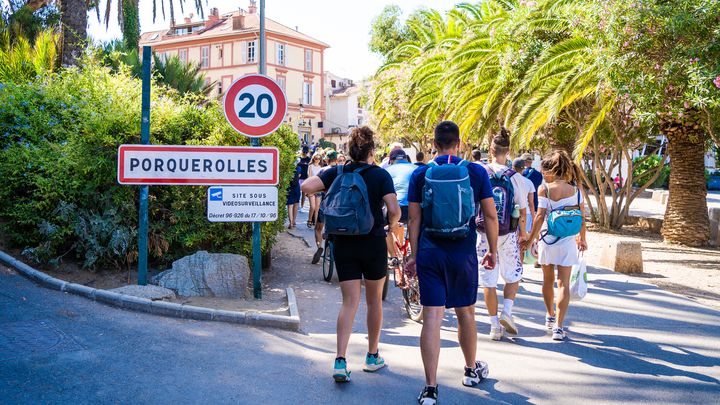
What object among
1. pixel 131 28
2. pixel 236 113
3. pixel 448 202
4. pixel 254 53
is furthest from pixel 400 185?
pixel 254 53

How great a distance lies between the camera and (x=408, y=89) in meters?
28.7

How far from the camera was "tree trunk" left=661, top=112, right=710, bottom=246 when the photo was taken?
14.8m

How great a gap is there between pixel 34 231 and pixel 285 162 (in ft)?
11.3

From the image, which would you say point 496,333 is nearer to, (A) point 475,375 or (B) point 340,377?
(A) point 475,375

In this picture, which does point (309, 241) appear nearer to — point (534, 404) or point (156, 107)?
point (156, 107)

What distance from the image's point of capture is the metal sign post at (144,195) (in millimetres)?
7480

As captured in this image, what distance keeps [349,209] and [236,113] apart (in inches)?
124

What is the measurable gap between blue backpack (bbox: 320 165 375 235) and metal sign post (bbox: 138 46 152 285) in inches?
140

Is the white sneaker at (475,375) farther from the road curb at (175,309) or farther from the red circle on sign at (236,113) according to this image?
the red circle on sign at (236,113)

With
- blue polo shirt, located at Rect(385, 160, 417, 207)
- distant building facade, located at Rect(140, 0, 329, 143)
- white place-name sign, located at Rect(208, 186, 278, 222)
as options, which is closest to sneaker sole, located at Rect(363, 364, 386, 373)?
white place-name sign, located at Rect(208, 186, 278, 222)

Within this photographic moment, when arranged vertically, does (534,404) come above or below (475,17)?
below

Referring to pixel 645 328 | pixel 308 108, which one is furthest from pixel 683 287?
pixel 308 108

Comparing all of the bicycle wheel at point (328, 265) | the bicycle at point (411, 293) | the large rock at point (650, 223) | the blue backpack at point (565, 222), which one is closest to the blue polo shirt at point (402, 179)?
the bicycle at point (411, 293)

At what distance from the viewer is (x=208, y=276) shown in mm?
7770
